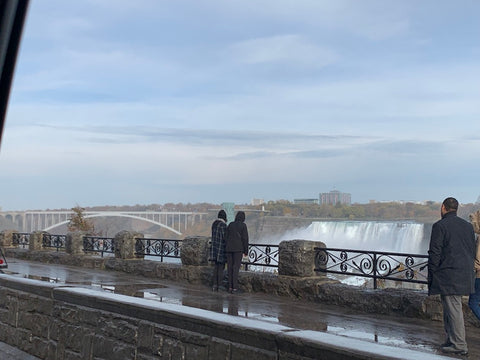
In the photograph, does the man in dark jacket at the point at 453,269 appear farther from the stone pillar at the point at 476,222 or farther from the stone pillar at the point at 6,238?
the stone pillar at the point at 6,238

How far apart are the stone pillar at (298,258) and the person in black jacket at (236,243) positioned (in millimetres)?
850

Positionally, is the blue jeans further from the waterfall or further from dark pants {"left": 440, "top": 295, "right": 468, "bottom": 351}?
the waterfall

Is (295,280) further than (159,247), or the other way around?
(159,247)

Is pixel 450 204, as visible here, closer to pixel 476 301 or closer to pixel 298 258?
pixel 476 301

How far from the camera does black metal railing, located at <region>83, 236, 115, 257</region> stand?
18.7 meters

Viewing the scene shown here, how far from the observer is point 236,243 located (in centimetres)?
1168

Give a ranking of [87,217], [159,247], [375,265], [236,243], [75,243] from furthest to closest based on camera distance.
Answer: [87,217] < [75,243] < [159,247] < [236,243] < [375,265]

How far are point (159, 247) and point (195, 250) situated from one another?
8.77 ft

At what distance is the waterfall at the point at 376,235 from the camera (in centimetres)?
4666

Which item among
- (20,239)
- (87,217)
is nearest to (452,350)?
(20,239)

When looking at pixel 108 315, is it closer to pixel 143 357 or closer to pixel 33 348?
pixel 143 357

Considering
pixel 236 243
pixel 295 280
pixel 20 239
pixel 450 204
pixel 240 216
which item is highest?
pixel 450 204

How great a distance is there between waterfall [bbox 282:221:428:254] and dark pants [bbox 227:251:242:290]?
36381 mm

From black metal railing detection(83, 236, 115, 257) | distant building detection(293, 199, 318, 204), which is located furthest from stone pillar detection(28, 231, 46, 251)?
distant building detection(293, 199, 318, 204)
